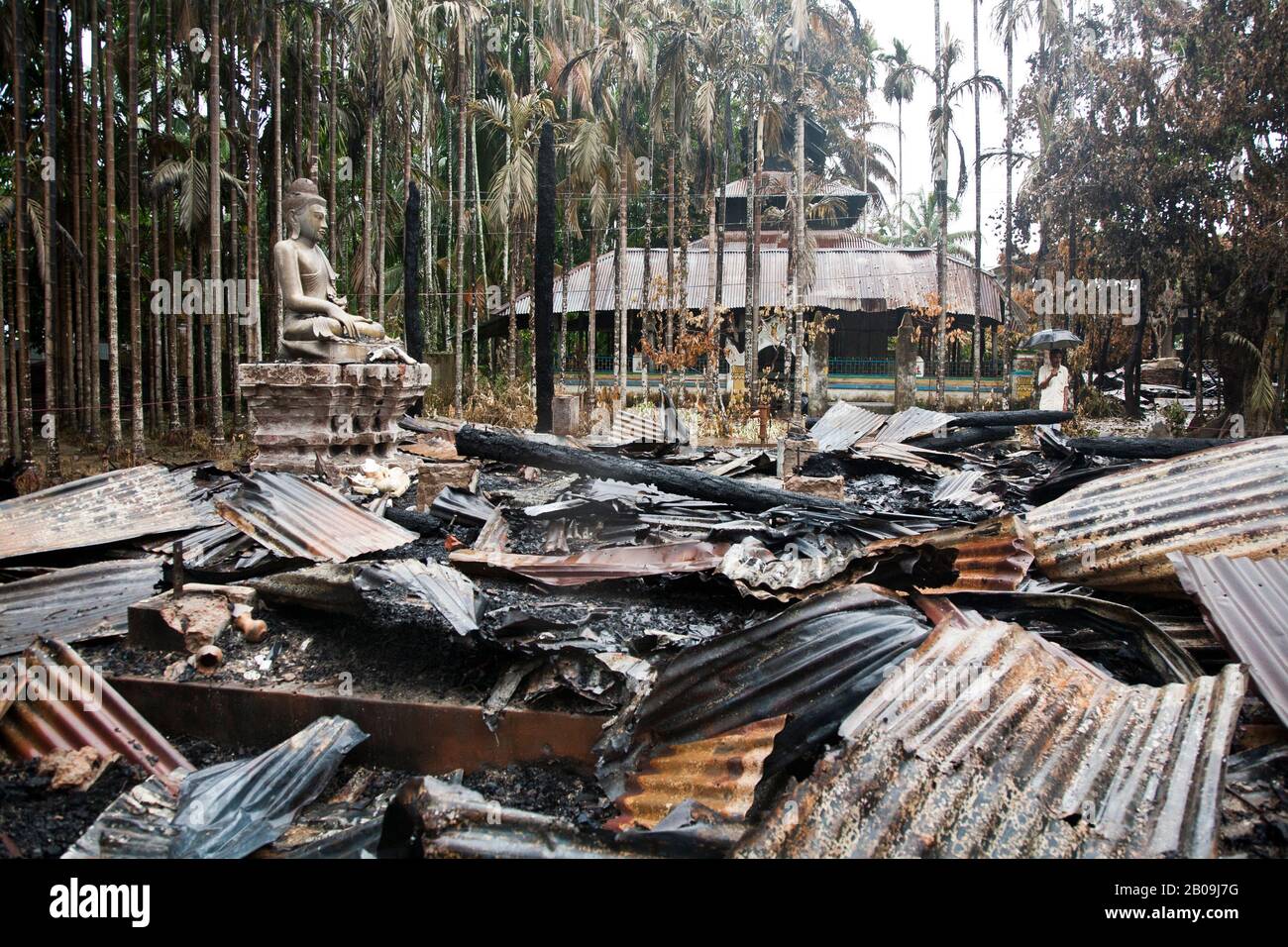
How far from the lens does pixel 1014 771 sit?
2.66m

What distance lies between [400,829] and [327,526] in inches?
120

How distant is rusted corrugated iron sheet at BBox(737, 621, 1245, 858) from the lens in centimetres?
240

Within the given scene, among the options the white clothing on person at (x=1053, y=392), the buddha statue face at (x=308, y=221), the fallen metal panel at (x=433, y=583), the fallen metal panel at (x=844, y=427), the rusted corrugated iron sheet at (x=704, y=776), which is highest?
the buddha statue face at (x=308, y=221)

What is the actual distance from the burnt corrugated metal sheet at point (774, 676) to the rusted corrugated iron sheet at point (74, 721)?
1.85 meters

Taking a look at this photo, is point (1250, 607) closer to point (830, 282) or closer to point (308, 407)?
point (308, 407)

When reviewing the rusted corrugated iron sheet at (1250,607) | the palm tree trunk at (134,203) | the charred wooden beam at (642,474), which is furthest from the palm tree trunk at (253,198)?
the rusted corrugated iron sheet at (1250,607)

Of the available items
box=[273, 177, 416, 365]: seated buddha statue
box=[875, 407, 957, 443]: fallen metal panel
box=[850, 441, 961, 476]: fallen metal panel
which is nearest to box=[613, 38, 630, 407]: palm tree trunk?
box=[875, 407, 957, 443]: fallen metal panel

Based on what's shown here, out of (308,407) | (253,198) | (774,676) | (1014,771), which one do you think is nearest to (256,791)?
(774,676)

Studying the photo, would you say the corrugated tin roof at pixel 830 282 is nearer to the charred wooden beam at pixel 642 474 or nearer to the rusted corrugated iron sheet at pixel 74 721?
the charred wooden beam at pixel 642 474

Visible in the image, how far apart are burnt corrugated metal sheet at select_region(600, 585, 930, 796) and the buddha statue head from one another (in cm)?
740

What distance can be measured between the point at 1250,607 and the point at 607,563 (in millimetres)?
2893

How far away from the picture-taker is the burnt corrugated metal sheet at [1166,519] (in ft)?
13.7

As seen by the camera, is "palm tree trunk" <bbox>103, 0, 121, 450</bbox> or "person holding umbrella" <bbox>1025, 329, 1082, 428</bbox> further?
"person holding umbrella" <bbox>1025, 329, 1082, 428</bbox>

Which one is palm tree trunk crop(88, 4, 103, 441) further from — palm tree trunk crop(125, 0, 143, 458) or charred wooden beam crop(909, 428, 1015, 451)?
charred wooden beam crop(909, 428, 1015, 451)
